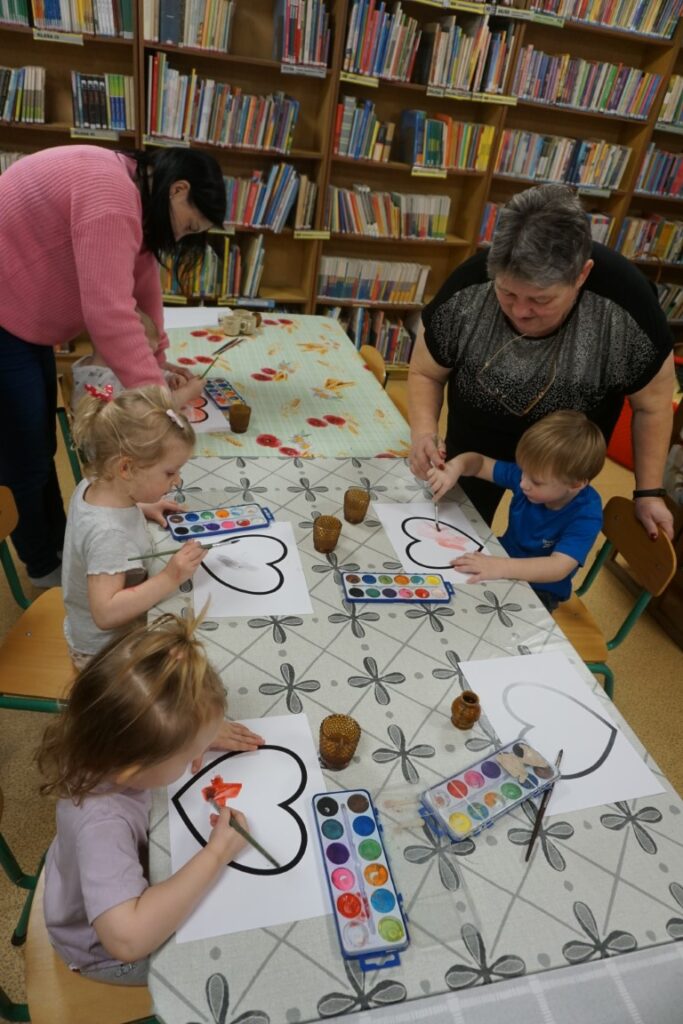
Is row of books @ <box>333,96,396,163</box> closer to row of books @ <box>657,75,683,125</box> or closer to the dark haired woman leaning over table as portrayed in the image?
row of books @ <box>657,75,683,125</box>

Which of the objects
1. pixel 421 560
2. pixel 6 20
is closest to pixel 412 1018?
pixel 421 560

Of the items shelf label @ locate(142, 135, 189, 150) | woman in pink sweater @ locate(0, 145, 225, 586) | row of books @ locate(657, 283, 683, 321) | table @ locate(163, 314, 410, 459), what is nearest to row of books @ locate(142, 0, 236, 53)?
shelf label @ locate(142, 135, 189, 150)

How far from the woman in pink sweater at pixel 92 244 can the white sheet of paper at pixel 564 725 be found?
3.58 feet

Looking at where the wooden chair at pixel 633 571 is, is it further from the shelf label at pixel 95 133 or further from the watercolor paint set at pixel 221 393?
the shelf label at pixel 95 133

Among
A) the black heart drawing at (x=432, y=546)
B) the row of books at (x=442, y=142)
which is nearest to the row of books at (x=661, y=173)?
the row of books at (x=442, y=142)

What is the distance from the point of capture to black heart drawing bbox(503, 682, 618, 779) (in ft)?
3.50

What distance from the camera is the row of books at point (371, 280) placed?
13.2ft

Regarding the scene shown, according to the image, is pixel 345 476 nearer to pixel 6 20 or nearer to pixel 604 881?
pixel 604 881

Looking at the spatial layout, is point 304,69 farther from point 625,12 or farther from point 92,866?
point 92,866

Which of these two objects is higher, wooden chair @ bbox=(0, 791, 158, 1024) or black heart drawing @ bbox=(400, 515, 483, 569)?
black heart drawing @ bbox=(400, 515, 483, 569)

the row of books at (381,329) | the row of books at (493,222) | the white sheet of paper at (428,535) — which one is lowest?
the row of books at (381,329)

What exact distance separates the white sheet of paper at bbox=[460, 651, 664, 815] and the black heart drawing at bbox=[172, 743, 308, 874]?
13.7 inches

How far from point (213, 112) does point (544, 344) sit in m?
2.60

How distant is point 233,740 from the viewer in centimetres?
100
